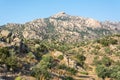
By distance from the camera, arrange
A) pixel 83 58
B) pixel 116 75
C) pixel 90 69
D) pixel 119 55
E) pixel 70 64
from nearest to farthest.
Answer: pixel 116 75 < pixel 70 64 < pixel 90 69 < pixel 83 58 < pixel 119 55

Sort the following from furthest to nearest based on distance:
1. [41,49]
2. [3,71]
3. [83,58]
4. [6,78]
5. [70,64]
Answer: [83,58] → [41,49] → [70,64] → [3,71] → [6,78]

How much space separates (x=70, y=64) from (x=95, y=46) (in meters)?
42.3

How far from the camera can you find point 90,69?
2746 inches

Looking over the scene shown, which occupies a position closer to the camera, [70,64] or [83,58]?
[70,64]

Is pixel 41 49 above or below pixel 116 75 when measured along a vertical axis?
above

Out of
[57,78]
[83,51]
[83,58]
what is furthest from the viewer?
[83,51]

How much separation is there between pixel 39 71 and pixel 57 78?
3.76m

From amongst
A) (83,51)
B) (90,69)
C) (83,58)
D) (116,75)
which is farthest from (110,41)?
(116,75)

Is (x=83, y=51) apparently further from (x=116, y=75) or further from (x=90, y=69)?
(x=116, y=75)

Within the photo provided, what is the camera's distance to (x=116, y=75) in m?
55.4

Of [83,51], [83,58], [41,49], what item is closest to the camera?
[41,49]

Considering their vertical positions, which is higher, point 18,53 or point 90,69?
point 18,53

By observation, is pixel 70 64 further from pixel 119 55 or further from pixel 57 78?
pixel 119 55

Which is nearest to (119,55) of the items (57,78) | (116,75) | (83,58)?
(83,58)
